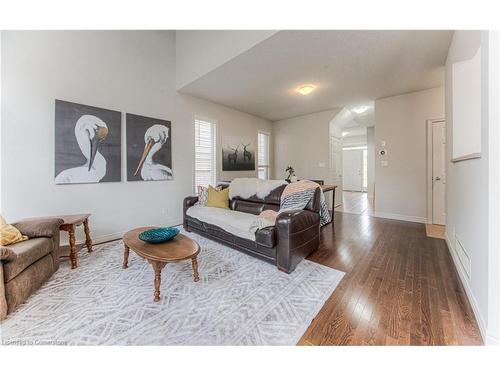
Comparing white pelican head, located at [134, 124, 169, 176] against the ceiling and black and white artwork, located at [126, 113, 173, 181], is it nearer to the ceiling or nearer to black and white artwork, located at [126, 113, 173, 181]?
black and white artwork, located at [126, 113, 173, 181]

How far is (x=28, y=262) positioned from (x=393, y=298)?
10.0ft

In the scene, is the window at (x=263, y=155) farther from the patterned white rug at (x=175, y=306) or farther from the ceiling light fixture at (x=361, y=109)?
the patterned white rug at (x=175, y=306)

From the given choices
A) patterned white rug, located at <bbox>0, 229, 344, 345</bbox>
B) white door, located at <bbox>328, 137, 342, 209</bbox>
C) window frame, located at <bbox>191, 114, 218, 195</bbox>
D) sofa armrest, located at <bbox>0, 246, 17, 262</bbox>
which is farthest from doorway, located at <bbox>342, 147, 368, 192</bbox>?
sofa armrest, located at <bbox>0, 246, 17, 262</bbox>

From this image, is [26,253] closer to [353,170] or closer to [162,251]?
[162,251]

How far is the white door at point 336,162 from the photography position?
5518mm

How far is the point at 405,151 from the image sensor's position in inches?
167

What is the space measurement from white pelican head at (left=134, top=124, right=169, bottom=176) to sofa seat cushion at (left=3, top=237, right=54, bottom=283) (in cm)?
173

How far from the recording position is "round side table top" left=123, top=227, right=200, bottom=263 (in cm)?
167

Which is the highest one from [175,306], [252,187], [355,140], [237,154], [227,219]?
[355,140]

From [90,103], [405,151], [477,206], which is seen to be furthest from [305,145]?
[90,103]

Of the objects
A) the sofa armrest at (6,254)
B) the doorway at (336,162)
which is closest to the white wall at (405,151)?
the doorway at (336,162)

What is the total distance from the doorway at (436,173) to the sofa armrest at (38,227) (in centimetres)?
588

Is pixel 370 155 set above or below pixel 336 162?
above
